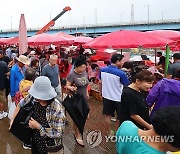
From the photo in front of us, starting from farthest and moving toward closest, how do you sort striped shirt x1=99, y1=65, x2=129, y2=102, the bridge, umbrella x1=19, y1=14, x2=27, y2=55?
Answer: 1. the bridge
2. umbrella x1=19, y1=14, x2=27, y2=55
3. striped shirt x1=99, y1=65, x2=129, y2=102

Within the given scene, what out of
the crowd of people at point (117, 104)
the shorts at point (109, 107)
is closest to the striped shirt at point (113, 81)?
the crowd of people at point (117, 104)

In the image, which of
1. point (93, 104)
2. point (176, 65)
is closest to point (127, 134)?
point (176, 65)

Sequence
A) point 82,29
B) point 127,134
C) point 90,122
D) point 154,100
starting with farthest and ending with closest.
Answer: point 82,29, point 90,122, point 154,100, point 127,134

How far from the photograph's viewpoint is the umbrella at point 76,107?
5191 millimetres

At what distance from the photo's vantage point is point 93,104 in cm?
898

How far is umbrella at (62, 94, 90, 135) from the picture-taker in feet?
17.0

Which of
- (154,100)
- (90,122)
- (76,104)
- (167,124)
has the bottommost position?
(90,122)

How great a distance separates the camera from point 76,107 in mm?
5176

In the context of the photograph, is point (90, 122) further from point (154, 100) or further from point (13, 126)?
point (13, 126)

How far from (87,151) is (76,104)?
943mm

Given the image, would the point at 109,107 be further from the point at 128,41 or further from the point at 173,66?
the point at 128,41

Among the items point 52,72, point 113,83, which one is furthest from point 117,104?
point 52,72
